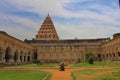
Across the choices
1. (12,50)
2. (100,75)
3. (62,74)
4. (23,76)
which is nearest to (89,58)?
(12,50)

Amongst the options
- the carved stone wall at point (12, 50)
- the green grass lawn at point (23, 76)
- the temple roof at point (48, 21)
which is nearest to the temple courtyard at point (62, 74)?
the green grass lawn at point (23, 76)

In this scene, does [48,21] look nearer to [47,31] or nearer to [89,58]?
[47,31]

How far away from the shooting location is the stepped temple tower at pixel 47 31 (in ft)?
243

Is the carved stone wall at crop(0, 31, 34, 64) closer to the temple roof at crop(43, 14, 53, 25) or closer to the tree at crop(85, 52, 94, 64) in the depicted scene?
the tree at crop(85, 52, 94, 64)

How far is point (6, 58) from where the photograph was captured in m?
43.0

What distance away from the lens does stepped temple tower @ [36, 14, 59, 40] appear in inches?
2921

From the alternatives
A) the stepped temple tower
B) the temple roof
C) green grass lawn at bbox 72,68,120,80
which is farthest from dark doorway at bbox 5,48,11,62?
the temple roof

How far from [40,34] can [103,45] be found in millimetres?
22567

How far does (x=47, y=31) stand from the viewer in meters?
74.7

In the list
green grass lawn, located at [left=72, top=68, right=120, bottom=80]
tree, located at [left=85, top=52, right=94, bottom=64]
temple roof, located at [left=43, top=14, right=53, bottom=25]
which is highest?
temple roof, located at [left=43, top=14, right=53, bottom=25]

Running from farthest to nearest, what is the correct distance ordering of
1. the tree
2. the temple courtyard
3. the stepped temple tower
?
the stepped temple tower → the tree → the temple courtyard

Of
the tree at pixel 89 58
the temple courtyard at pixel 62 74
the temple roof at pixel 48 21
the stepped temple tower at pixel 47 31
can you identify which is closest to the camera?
the temple courtyard at pixel 62 74

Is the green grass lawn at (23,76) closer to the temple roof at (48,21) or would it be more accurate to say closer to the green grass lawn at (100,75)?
the green grass lawn at (100,75)

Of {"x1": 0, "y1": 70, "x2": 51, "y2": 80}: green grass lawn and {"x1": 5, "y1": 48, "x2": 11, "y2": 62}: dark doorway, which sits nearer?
{"x1": 0, "y1": 70, "x2": 51, "y2": 80}: green grass lawn
